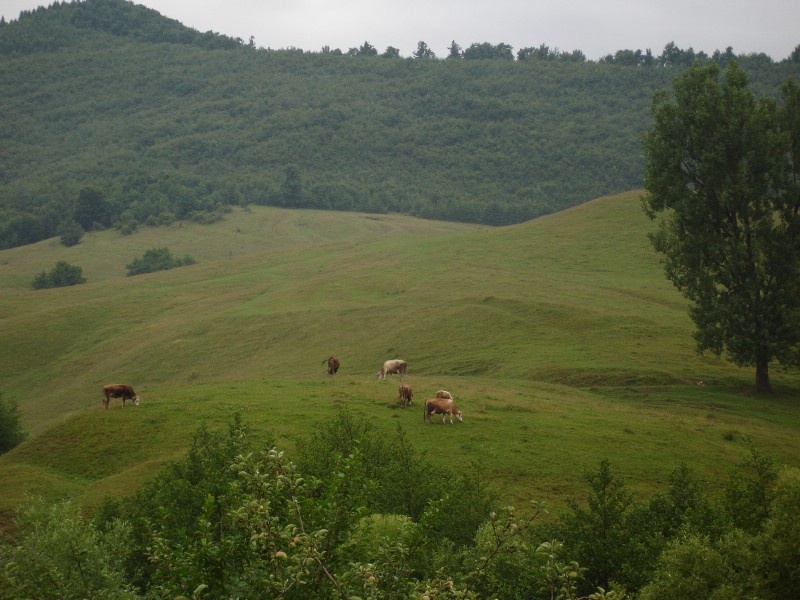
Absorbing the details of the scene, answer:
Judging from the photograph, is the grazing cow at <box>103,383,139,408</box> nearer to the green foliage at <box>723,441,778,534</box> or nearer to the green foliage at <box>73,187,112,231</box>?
the green foliage at <box>723,441,778,534</box>

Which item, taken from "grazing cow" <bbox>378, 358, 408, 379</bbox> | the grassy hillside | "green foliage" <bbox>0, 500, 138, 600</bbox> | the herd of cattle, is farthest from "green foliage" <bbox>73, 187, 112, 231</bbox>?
"green foliage" <bbox>0, 500, 138, 600</bbox>

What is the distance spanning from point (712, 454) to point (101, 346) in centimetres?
6207

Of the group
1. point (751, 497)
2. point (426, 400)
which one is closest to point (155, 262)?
point (426, 400)

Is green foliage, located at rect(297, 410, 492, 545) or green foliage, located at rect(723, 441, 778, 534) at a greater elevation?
green foliage, located at rect(723, 441, 778, 534)

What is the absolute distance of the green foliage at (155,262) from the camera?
4779 inches

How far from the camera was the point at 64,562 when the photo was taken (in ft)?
54.2

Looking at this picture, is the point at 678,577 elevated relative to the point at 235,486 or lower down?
lower down

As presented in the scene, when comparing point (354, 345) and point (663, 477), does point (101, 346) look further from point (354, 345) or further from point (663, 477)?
point (663, 477)

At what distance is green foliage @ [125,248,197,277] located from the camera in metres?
121

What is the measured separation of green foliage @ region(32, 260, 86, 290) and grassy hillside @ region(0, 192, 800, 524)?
3.70m

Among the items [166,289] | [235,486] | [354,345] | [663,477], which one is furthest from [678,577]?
[166,289]

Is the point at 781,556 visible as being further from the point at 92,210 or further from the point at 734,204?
the point at 92,210

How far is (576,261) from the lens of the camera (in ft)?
272

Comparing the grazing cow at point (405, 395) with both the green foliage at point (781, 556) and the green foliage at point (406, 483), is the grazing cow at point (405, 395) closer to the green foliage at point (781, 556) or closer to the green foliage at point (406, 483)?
the green foliage at point (406, 483)
